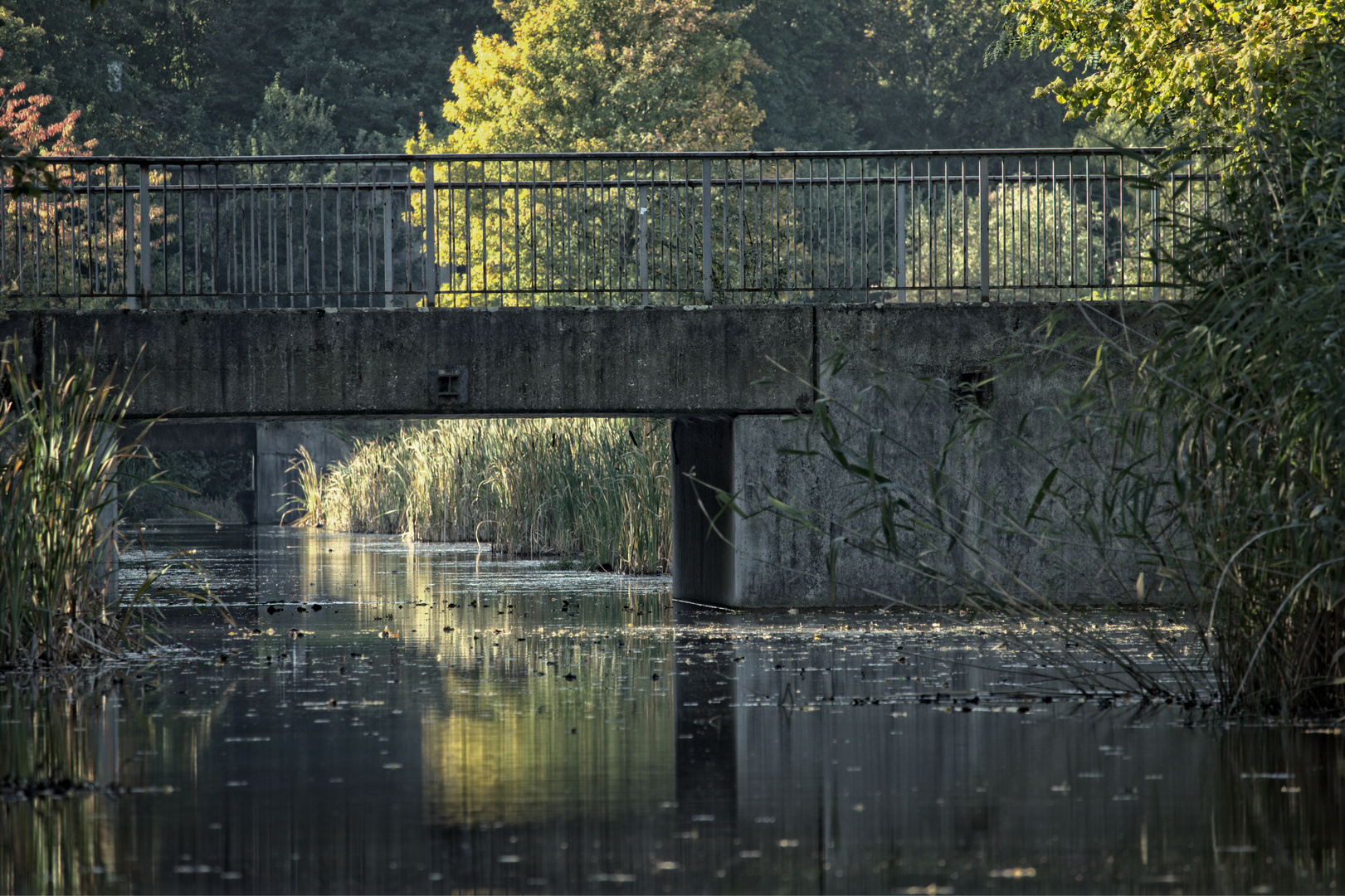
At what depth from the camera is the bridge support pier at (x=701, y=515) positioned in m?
14.2

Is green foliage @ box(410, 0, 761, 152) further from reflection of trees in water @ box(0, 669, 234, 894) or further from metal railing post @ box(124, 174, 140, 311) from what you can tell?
reflection of trees in water @ box(0, 669, 234, 894)

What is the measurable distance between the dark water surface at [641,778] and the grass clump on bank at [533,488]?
7126mm

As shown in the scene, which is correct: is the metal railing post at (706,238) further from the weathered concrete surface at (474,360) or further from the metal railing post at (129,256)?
the metal railing post at (129,256)

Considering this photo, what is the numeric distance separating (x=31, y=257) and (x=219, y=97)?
3504cm

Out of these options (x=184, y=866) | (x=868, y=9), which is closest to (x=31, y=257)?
(x=184, y=866)

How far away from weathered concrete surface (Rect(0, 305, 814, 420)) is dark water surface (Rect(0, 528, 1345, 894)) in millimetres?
3281

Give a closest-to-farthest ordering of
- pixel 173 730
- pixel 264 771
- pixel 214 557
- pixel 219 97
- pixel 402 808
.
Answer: pixel 402 808 < pixel 264 771 < pixel 173 730 < pixel 214 557 < pixel 219 97

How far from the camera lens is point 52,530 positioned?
9.12m

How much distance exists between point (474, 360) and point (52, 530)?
5064 mm

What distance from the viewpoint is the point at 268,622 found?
13047 millimetres

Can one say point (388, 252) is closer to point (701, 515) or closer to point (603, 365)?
point (603, 365)

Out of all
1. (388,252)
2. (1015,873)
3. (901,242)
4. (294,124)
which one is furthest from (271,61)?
(1015,873)

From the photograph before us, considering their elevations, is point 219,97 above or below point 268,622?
above

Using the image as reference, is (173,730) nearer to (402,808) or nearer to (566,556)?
(402,808)
